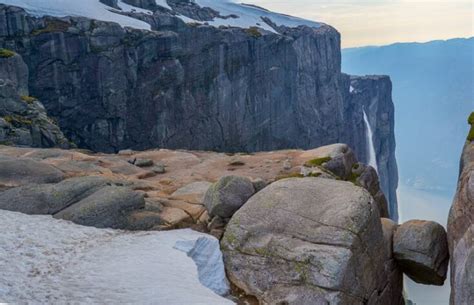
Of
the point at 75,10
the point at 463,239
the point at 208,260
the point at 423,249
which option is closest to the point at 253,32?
the point at 75,10

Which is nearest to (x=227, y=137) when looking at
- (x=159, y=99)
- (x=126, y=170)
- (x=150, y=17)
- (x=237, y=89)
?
(x=237, y=89)

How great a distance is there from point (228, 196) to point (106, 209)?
23.2 feet

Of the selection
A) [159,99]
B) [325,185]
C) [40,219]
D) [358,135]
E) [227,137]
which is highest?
[325,185]

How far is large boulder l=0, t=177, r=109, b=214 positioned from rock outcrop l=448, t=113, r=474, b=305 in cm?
2083

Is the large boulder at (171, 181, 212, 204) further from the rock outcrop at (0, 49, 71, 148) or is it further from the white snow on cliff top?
the white snow on cliff top

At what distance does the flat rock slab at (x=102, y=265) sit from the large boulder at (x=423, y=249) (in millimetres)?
10935

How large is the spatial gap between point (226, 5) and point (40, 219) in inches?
5329

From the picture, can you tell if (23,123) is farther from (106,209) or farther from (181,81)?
(181,81)

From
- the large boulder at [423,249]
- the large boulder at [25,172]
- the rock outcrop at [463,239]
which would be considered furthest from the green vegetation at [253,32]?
the rock outcrop at [463,239]

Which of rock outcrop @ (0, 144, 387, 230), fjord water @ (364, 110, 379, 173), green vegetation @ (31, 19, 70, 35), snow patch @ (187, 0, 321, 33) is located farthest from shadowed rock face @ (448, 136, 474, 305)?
fjord water @ (364, 110, 379, 173)

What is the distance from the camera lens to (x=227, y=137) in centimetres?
10894

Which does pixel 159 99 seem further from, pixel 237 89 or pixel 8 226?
pixel 8 226

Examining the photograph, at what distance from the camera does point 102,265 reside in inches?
727

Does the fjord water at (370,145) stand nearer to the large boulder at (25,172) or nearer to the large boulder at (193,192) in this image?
the large boulder at (193,192)
